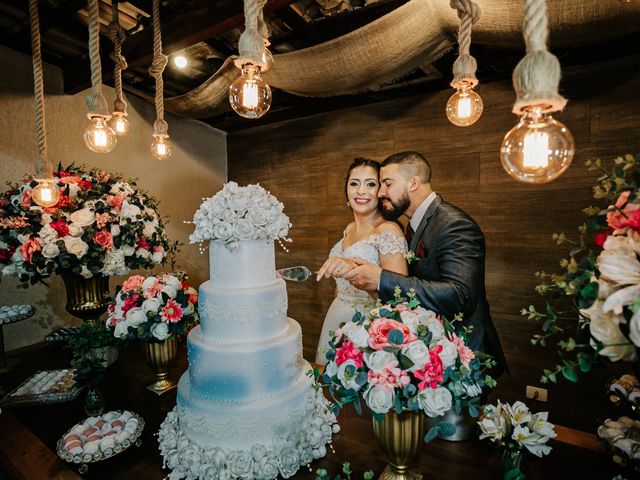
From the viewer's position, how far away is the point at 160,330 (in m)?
1.81

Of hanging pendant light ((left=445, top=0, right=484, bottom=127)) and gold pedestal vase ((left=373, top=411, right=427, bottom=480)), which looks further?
hanging pendant light ((left=445, top=0, right=484, bottom=127))

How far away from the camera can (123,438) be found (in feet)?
4.58

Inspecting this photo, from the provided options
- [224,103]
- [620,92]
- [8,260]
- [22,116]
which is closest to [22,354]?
[8,260]

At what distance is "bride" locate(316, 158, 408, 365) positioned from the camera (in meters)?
2.38

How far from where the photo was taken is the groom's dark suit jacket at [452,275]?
181 cm

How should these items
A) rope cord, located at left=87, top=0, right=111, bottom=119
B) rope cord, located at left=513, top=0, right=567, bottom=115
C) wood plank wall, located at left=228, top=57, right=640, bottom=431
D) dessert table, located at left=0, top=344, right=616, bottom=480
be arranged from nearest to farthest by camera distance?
rope cord, located at left=513, top=0, right=567, bottom=115, dessert table, located at left=0, top=344, right=616, bottom=480, rope cord, located at left=87, top=0, right=111, bottom=119, wood plank wall, located at left=228, top=57, right=640, bottom=431

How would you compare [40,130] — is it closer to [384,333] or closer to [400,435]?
[384,333]

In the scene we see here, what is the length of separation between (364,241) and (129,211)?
164 centimetres

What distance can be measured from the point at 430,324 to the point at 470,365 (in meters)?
0.17

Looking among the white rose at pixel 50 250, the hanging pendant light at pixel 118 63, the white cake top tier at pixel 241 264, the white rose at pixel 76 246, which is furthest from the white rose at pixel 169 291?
the hanging pendant light at pixel 118 63

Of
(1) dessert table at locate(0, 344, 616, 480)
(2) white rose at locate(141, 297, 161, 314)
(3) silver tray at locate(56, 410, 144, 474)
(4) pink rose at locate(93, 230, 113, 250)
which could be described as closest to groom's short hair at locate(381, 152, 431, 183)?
(1) dessert table at locate(0, 344, 616, 480)

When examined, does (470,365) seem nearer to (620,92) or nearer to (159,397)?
(159,397)

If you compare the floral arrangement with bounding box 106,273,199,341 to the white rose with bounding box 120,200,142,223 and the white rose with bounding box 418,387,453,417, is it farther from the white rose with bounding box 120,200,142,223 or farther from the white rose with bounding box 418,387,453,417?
A: the white rose with bounding box 418,387,453,417

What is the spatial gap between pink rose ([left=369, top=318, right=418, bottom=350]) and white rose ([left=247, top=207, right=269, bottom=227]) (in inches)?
25.1
